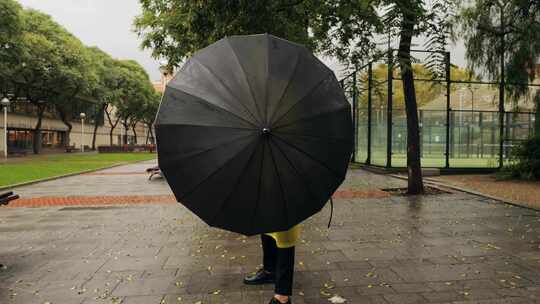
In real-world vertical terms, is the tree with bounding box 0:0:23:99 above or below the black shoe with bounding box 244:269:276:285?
above

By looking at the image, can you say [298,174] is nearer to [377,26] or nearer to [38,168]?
[377,26]

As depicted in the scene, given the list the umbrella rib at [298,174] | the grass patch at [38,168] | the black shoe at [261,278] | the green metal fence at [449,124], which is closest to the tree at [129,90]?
the grass patch at [38,168]

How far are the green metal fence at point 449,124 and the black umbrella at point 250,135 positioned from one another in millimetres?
14311

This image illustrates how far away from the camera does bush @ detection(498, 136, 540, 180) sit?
15148mm

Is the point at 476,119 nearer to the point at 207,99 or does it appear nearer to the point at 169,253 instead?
the point at 169,253

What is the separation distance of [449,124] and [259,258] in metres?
16.5

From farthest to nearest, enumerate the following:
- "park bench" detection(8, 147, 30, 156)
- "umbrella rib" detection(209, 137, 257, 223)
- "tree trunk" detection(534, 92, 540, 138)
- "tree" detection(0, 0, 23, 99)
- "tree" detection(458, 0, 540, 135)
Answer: "park bench" detection(8, 147, 30, 156), "tree" detection(0, 0, 23, 99), "tree trunk" detection(534, 92, 540, 138), "tree" detection(458, 0, 540, 135), "umbrella rib" detection(209, 137, 257, 223)

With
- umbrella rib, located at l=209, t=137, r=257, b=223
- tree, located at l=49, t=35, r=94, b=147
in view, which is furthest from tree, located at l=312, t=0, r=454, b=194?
tree, located at l=49, t=35, r=94, b=147

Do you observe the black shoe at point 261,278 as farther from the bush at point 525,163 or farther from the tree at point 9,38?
the tree at point 9,38

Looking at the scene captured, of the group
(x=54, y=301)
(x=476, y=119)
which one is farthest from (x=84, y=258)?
(x=476, y=119)

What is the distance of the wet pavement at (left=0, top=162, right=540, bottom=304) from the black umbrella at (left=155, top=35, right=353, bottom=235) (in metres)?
1.52

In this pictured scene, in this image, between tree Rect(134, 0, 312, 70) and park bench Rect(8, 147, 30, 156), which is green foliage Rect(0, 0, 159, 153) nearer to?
park bench Rect(8, 147, 30, 156)

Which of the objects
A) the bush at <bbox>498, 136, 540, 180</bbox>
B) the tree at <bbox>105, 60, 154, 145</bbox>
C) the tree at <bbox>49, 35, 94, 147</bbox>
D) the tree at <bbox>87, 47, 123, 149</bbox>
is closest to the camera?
the bush at <bbox>498, 136, 540, 180</bbox>

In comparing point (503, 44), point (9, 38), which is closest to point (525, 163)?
point (503, 44)
